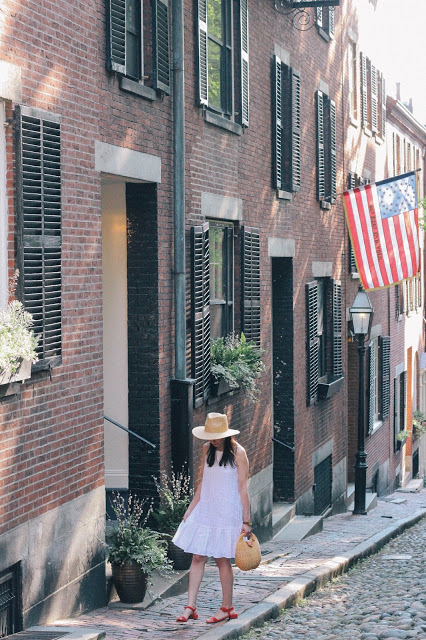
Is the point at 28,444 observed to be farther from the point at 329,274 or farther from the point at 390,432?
the point at 390,432

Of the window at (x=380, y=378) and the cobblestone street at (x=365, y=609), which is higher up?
the window at (x=380, y=378)

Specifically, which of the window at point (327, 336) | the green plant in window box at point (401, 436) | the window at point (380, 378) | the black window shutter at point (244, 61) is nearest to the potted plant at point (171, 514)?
the black window shutter at point (244, 61)

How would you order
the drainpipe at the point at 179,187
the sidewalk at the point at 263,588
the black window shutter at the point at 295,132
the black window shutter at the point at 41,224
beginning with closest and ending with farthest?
the black window shutter at the point at 41,224
the sidewalk at the point at 263,588
the drainpipe at the point at 179,187
the black window shutter at the point at 295,132

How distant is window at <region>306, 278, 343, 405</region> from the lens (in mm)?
17141

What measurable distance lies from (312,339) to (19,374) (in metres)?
10.1

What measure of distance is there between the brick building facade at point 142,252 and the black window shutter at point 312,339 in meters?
0.05

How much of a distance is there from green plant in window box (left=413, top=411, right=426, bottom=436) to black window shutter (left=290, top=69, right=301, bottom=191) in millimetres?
18207

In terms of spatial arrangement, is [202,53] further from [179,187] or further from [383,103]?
[383,103]

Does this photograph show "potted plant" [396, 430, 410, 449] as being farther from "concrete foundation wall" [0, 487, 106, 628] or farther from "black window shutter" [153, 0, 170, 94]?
"concrete foundation wall" [0, 487, 106, 628]

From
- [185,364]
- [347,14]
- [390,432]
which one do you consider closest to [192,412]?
[185,364]

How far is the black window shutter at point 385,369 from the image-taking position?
2462cm

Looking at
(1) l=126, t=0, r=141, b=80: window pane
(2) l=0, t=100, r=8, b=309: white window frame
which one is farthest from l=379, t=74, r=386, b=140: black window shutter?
(2) l=0, t=100, r=8, b=309: white window frame

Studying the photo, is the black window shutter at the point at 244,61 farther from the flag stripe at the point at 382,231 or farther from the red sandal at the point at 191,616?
the red sandal at the point at 191,616

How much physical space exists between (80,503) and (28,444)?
1184mm
